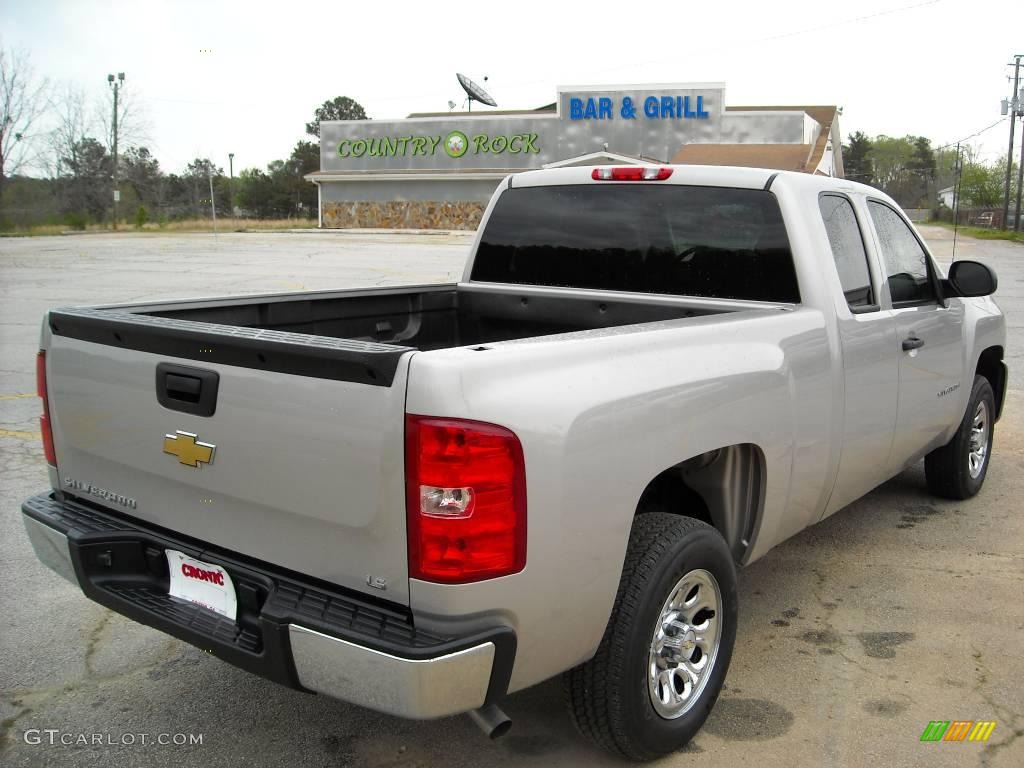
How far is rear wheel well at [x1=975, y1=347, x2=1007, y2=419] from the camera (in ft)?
18.3

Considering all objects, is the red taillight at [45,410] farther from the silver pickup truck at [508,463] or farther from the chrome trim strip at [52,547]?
the chrome trim strip at [52,547]

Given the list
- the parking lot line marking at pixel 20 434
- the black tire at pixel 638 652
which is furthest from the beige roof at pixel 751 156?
the black tire at pixel 638 652

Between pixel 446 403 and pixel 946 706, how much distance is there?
228 centimetres

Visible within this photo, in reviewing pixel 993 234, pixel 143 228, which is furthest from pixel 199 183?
pixel 993 234

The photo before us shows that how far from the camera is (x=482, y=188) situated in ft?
145

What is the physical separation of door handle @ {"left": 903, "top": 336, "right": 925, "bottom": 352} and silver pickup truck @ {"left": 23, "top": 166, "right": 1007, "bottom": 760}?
1.4 inches

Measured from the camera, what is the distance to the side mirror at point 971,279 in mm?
4590

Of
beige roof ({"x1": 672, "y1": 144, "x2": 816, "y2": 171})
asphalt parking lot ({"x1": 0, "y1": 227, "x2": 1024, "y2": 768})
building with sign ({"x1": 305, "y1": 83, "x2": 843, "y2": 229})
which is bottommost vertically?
asphalt parking lot ({"x1": 0, "y1": 227, "x2": 1024, "y2": 768})

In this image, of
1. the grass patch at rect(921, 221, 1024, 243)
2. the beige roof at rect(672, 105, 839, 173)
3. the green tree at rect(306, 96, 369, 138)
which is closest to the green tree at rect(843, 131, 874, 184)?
the green tree at rect(306, 96, 369, 138)

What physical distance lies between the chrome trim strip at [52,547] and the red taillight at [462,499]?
4.34ft

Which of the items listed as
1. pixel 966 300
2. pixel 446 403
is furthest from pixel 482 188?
pixel 446 403

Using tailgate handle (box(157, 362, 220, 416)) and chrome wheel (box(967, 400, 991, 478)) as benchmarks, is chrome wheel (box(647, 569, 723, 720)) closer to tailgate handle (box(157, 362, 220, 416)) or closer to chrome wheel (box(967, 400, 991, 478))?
tailgate handle (box(157, 362, 220, 416))

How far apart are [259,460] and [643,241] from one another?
2259mm

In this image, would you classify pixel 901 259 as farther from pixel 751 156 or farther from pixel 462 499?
pixel 751 156
